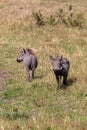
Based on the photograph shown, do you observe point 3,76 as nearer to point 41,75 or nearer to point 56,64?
point 41,75

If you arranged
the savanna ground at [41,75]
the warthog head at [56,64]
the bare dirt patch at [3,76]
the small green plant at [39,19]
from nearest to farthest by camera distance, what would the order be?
the savanna ground at [41,75]
the warthog head at [56,64]
the bare dirt patch at [3,76]
the small green plant at [39,19]

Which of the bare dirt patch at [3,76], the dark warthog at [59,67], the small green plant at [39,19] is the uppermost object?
the small green plant at [39,19]

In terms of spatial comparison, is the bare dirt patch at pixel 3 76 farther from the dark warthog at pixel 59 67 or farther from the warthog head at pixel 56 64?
the warthog head at pixel 56 64

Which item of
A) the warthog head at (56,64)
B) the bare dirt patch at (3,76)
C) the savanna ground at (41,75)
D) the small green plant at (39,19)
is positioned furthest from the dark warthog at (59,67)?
the small green plant at (39,19)

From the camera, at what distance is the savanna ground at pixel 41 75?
8.53 meters

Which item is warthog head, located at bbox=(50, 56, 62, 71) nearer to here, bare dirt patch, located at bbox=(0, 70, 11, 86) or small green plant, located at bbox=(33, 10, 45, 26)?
bare dirt patch, located at bbox=(0, 70, 11, 86)

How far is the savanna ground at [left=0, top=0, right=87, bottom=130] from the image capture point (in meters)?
8.53

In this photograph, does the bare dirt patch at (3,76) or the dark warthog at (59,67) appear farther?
the bare dirt patch at (3,76)

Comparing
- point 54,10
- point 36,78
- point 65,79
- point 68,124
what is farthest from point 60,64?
point 54,10

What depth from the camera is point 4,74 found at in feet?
44.4

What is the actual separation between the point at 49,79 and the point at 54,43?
Result: 5.42 m

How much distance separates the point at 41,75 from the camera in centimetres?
1316

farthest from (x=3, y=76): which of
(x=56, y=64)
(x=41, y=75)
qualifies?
(x=56, y=64)

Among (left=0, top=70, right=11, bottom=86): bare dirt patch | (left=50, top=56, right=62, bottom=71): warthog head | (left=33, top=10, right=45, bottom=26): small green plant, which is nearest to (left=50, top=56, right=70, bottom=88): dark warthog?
(left=50, top=56, right=62, bottom=71): warthog head
